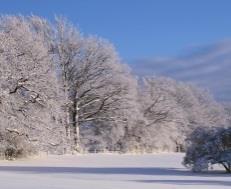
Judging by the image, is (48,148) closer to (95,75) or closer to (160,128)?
(95,75)

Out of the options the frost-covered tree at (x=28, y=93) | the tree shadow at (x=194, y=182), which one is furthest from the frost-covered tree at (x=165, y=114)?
the tree shadow at (x=194, y=182)

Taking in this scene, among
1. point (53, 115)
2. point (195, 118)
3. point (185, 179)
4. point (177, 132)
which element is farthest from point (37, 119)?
point (195, 118)

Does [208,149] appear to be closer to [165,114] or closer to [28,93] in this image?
[28,93]

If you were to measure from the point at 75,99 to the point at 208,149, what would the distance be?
29.1m

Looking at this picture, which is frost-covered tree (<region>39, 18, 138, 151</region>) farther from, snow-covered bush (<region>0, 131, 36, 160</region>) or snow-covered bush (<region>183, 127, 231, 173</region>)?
snow-covered bush (<region>183, 127, 231, 173</region>)

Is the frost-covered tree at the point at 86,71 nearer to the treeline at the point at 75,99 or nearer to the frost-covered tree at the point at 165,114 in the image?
the treeline at the point at 75,99

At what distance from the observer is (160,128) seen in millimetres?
65312

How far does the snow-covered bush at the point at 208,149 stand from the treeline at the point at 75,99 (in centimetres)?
231

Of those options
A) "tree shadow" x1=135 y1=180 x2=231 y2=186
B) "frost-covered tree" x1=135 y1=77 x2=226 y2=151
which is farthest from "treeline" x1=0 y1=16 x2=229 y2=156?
"tree shadow" x1=135 y1=180 x2=231 y2=186

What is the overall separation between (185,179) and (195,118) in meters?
63.8

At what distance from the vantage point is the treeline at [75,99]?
37094 millimetres

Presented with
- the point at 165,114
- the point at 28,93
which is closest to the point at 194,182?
the point at 28,93

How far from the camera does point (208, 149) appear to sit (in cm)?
2784

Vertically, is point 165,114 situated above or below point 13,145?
above
